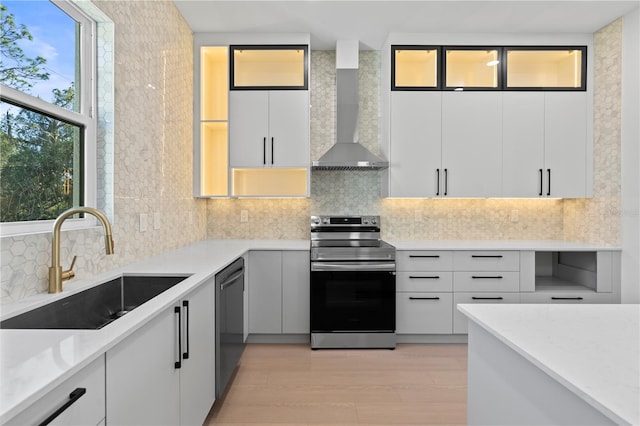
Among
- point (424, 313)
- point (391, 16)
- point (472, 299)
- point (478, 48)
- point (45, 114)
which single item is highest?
point (391, 16)

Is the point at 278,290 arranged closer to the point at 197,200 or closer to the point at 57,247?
the point at 197,200

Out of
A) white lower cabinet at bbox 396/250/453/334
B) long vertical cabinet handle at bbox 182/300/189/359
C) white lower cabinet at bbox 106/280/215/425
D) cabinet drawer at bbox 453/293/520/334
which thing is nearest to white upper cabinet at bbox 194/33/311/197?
white lower cabinet at bbox 396/250/453/334

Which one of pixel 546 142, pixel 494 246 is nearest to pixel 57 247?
pixel 494 246

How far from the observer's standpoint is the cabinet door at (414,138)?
3.67 m

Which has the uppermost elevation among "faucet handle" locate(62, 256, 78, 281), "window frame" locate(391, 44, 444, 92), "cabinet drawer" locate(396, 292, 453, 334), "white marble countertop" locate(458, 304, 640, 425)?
"window frame" locate(391, 44, 444, 92)

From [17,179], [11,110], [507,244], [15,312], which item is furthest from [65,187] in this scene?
[507,244]

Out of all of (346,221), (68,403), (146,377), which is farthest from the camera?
(346,221)

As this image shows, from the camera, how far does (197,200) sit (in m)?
3.77

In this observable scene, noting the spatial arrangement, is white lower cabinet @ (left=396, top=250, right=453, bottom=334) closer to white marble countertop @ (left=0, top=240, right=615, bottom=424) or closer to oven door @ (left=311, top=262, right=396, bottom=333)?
oven door @ (left=311, top=262, right=396, bottom=333)

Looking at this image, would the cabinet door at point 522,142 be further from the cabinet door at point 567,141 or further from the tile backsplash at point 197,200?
the tile backsplash at point 197,200

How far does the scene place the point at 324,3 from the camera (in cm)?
309

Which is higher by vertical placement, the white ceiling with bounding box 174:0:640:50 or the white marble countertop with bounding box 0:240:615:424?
the white ceiling with bounding box 174:0:640:50

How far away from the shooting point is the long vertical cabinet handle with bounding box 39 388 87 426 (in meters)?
0.82

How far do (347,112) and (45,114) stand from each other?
8.51 feet
